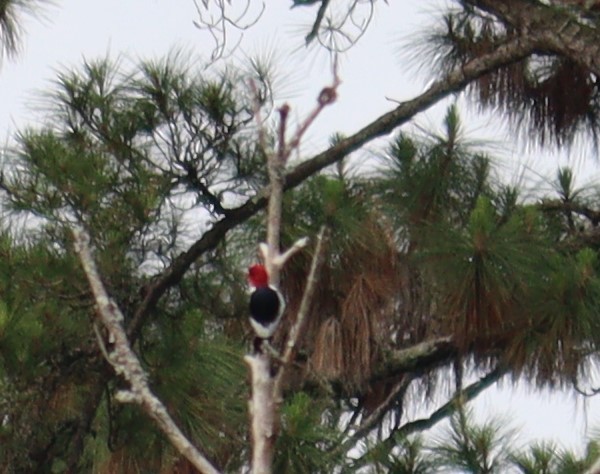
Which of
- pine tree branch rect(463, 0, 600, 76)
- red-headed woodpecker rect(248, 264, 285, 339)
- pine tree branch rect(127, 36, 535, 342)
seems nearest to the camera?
red-headed woodpecker rect(248, 264, 285, 339)

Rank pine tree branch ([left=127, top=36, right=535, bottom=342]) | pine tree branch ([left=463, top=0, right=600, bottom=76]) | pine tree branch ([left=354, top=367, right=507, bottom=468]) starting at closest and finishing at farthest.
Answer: pine tree branch ([left=463, top=0, right=600, bottom=76]) → pine tree branch ([left=127, top=36, right=535, bottom=342]) → pine tree branch ([left=354, top=367, right=507, bottom=468])

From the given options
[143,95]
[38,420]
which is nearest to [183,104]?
[143,95]

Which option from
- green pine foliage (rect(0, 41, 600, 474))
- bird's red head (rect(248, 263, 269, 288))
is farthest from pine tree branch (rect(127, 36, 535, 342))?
bird's red head (rect(248, 263, 269, 288))

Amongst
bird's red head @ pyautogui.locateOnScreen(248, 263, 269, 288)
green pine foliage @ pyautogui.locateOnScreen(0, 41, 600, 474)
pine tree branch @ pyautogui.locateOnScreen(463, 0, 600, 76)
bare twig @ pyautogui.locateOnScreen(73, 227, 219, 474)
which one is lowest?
bare twig @ pyautogui.locateOnScreen(73, 227, 219, 474)

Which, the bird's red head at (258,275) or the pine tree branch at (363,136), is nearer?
the bird's red head at (258,275)

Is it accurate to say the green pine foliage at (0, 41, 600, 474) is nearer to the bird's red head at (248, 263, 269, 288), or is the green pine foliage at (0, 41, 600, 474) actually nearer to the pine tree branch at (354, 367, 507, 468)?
the pine tree branch at (354, 367, 507, 468)

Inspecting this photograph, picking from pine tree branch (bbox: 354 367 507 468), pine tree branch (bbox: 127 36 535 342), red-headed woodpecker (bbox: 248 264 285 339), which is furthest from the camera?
pine tree branch (bbox: 354 367 507 468)

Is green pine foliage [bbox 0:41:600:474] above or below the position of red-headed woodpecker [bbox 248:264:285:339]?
above

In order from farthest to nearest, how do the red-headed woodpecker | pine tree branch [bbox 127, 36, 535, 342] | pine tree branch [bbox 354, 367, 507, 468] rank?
pine tree branch [bbox 354, 367, 507, 468] → pine tree branch [bbox 127, 36, 535, 342] → the red-headed woodpecker

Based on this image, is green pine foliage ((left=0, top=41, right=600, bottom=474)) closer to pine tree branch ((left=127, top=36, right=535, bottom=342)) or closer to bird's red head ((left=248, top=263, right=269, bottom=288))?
pine tree branch ((left=127, top=36, right=535, bottom=342))

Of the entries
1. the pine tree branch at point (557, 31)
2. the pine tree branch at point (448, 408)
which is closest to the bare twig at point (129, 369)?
the pine tree branch at point (557, 31)

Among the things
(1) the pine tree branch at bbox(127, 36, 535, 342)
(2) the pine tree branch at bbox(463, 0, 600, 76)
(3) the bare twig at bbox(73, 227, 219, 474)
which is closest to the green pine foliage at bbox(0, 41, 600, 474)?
(1) the pine tree branch at bbox(127, 36, 535, 342)

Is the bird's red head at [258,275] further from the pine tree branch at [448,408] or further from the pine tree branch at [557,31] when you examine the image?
the pine tree branch at [448,408]

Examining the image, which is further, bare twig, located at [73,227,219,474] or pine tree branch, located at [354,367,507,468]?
pine tree branch, located at [354,367,507,468]
